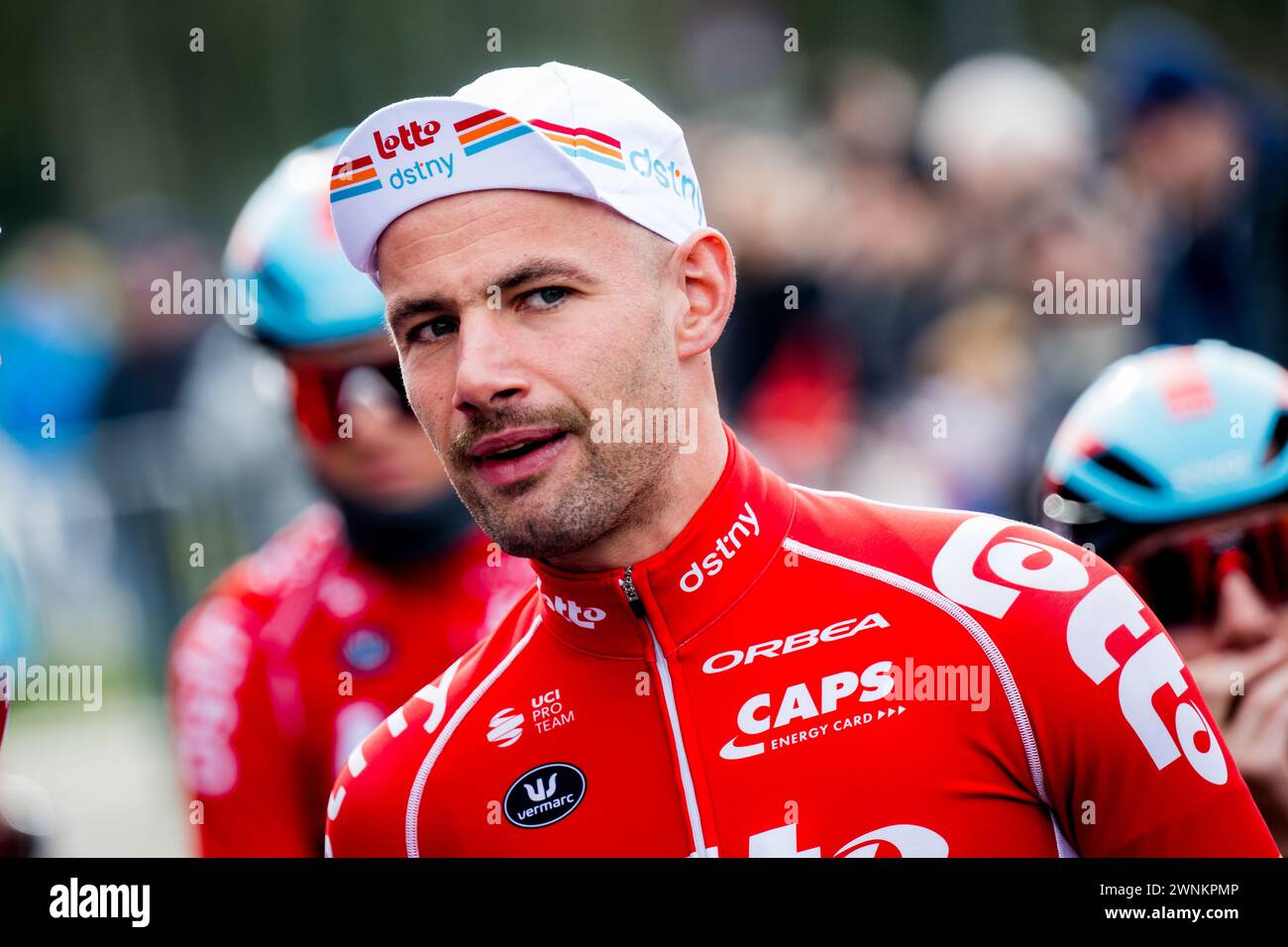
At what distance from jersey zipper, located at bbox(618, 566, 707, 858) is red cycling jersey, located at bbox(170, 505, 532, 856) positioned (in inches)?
45.6

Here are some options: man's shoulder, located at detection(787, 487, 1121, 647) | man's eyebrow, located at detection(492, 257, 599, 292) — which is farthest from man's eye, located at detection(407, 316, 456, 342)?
man's shoulder, located at detection(787, 487, 1121, 647)

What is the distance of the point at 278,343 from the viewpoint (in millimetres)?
3531

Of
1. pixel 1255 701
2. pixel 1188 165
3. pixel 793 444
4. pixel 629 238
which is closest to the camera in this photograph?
pixel 629 238

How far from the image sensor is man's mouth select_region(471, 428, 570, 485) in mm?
2213

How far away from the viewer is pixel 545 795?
2.28 m

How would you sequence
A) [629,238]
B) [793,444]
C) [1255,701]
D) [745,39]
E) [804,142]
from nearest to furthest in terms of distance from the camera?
[629,238], [1255,701], [793,444], [804,142], [745,39]

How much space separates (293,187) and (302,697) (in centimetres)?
115

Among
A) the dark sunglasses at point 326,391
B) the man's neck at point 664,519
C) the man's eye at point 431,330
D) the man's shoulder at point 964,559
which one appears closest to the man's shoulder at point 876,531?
the man's shoulder at point 964,559

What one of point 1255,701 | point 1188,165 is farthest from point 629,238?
point 1188,165

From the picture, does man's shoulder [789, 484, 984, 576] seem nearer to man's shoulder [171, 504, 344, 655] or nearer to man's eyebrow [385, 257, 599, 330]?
man's eyebrow [385, 257, 599, 330]

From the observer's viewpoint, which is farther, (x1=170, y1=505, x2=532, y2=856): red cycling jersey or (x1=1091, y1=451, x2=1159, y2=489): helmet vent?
(x1=170, y1=505, x2=532, y2=856): red cycling jersey

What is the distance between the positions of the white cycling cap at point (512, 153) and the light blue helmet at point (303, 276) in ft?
3.57

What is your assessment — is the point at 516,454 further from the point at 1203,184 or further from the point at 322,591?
the point at 1203,184

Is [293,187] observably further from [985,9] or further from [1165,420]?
[985,9]
